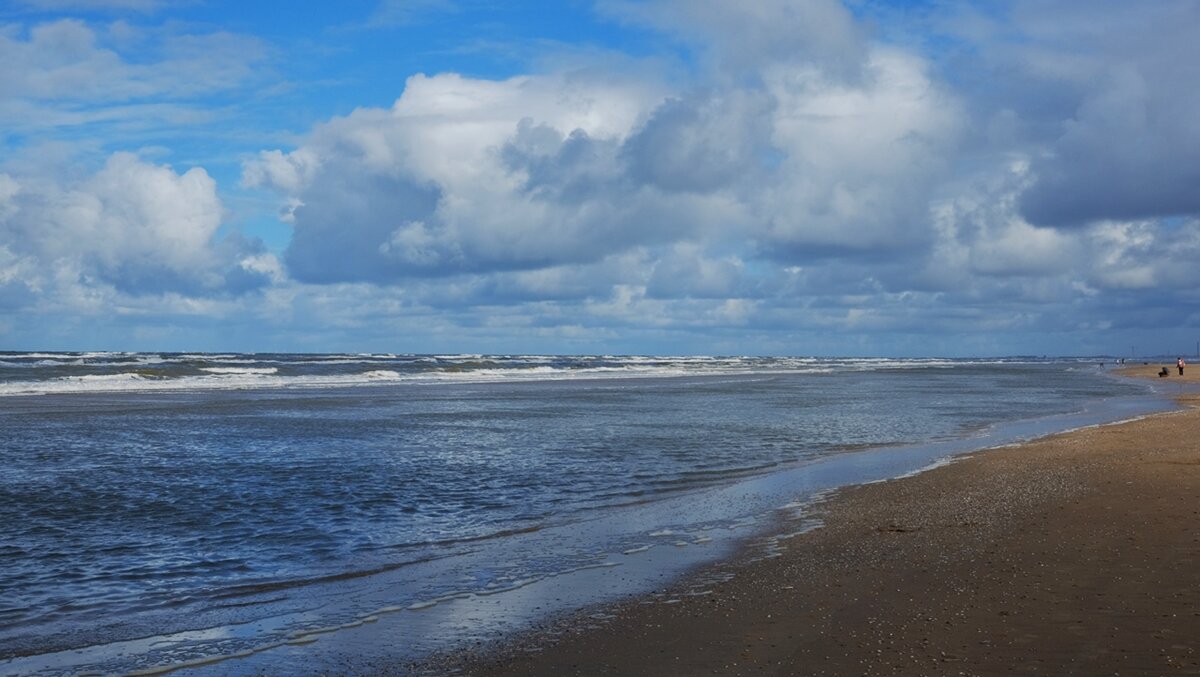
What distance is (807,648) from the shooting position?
23.0ft

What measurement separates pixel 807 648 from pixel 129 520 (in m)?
10.2

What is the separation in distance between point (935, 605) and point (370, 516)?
8.38 metres

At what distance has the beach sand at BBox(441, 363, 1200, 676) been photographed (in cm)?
668

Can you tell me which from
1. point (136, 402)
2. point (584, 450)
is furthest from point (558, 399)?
point (584, 450)

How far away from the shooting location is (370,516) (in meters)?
13.5

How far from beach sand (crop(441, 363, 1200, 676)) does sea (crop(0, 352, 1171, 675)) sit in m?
0.78

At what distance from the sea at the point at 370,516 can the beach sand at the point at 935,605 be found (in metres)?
0.78

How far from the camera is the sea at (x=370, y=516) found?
317 inches

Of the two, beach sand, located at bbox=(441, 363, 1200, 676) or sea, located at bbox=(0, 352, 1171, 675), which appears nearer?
beach sand, located at bbox=(441, 363, 1200, 676)

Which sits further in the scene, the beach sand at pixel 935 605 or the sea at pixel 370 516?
the sea at pixel 370 516

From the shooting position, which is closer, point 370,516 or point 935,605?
point 935,605

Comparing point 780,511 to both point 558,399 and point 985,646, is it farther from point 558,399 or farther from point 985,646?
point 558,399

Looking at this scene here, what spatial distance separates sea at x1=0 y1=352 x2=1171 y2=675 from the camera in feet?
26.4

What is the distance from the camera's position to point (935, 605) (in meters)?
8.02
